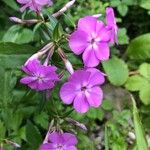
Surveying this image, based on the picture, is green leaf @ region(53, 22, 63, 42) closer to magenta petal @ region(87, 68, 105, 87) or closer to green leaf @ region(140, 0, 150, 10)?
magenta petal @ region(87, 68, 105, 87)

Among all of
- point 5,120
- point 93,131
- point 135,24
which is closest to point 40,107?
point 5,120

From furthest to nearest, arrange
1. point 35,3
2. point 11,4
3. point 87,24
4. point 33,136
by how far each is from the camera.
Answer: point 11,4 → point 33,136 → point 35,3 → point 87,24

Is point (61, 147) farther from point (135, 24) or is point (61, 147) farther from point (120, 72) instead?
point (135, 24)

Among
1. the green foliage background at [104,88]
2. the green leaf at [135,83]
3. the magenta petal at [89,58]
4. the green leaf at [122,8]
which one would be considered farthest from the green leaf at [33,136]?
the green leaf at [122,8]

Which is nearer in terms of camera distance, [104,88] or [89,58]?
[89,58]

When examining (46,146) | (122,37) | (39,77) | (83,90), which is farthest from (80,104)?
(122,37)

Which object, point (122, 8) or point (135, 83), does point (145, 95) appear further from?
point (122, 8)

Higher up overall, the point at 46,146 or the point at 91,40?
the point at 91,40
